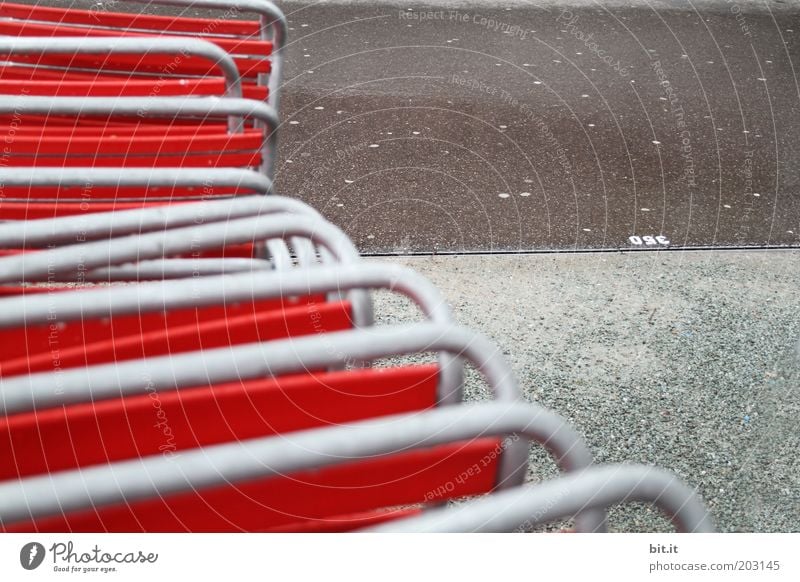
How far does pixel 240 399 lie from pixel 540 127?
2789 millimetres

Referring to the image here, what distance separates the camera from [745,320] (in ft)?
7.63

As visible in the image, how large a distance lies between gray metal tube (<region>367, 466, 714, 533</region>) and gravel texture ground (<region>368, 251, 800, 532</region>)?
88 cm

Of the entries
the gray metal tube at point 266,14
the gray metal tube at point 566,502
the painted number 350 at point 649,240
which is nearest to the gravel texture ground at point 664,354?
the painted number 350 at point 649,240

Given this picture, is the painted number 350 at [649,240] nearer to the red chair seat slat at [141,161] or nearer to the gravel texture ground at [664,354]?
the gravel texture ground at [664,354]

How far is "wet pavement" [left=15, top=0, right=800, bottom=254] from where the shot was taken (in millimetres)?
2826

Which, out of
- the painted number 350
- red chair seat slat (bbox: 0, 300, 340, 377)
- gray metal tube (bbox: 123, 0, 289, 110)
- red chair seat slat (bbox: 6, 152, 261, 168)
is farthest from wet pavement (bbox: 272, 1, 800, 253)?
red chair seat slat (bbox: 0, 300, 340, 377)

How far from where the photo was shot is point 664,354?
2.16 metres

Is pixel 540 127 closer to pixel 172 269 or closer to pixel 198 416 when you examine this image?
pixel 172 269

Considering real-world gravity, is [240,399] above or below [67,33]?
below

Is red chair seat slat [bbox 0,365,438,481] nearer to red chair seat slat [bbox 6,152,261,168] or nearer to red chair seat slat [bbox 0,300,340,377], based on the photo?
red chair seat slat [bbox 0,300,340,377]

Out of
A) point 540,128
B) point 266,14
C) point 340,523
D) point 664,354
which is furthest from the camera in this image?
point 540,128

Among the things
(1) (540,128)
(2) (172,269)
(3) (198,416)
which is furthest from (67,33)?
(1) (540,128)
